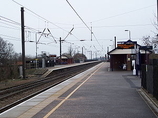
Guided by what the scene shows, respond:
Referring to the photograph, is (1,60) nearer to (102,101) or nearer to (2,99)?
(2,99)

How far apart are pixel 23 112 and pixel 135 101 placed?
500 cm

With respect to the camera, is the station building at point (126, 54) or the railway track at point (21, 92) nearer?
the railway track at point (21, 92)

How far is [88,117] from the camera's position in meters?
7.98

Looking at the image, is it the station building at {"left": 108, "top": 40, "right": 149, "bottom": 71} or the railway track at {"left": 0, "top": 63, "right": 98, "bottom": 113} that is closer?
the railway track at {"left": 0, "top": 63, "right": 98, "bottom": 113}

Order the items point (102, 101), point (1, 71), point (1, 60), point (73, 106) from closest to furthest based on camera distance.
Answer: point (73, 106) < point (102, 101) < point (1, 71) < point (1, 60)

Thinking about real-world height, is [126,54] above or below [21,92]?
above

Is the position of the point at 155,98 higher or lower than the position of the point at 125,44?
lower

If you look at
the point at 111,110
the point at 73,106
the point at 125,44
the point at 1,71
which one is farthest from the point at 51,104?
the point at 125,44

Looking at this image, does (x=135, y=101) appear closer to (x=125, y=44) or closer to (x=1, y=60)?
(x=125, y=44)

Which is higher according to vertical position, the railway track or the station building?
the station building

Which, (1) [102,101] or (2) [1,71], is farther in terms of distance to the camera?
(2) [1,71]

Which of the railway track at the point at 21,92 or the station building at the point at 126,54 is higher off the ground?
the station building at the point at 126,54

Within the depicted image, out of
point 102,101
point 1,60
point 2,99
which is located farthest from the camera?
point 1,60

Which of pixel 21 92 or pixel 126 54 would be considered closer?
pixel 21 92
